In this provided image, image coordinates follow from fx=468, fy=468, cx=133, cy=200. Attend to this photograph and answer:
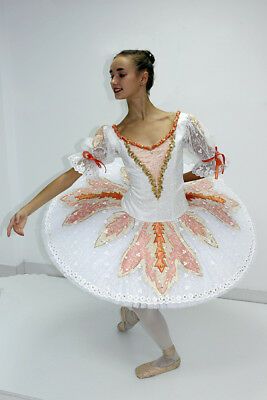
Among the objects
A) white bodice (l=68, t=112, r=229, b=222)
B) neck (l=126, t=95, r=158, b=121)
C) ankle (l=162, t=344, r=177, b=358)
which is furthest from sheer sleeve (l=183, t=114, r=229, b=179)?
ankle (l=162, t=344, r=177, b=358)

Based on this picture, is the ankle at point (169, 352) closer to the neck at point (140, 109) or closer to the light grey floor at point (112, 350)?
the light grey floor at point (112, 350)

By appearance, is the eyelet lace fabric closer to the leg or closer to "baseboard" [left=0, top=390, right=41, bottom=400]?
the leg

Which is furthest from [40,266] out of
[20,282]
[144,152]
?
[144,152]

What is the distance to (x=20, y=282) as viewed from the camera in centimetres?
255

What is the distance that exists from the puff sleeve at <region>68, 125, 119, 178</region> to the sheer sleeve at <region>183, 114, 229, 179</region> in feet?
0.87

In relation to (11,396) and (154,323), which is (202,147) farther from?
(11,396)

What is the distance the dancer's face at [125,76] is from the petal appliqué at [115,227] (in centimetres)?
43

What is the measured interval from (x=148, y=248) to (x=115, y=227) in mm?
163

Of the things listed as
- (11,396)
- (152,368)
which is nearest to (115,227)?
(152,368)

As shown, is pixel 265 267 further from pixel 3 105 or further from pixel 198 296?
pixel 3 105

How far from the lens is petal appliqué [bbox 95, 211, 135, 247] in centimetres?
162

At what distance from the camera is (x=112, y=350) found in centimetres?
197

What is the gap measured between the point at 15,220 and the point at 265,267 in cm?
128

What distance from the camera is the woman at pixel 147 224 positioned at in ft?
4.91
